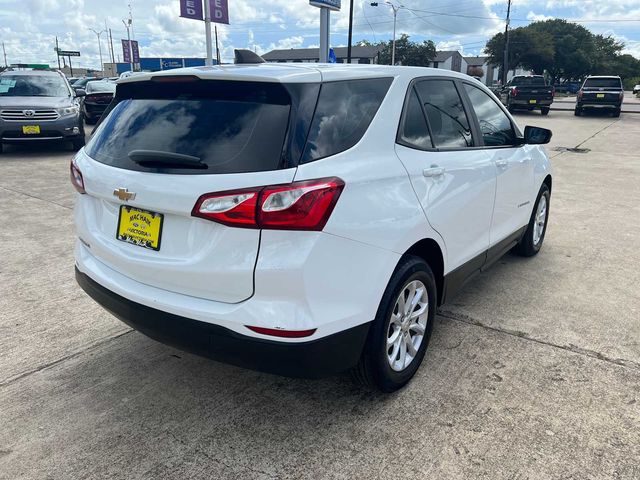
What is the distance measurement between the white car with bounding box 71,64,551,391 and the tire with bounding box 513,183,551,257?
2.11 metres

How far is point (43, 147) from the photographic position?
1252 centimetres

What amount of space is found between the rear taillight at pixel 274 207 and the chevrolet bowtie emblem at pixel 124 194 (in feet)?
1.48

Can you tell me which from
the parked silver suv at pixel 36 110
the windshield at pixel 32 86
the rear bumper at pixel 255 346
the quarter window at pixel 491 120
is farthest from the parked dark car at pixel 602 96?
the rear bumper at pixel 255 346

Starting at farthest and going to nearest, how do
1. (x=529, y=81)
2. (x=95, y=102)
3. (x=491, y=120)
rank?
(x=529, y=81) → (x=95, y=102) → (x=491, y=120)

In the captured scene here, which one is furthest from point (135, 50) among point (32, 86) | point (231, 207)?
point (231, 207)

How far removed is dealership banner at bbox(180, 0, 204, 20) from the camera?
67.2 ft

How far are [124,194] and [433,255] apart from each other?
1.67 meters

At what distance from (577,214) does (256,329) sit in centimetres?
583

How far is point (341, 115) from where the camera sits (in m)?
2.39

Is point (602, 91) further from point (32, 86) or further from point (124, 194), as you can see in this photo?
point (124, 194)

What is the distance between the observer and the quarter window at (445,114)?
3.05 metres

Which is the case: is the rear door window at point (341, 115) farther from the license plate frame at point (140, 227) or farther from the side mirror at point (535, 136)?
the side mirror at point (535, 136)

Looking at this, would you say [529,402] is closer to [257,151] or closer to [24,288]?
[257,151]

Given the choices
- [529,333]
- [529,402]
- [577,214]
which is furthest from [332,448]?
[577,214]
